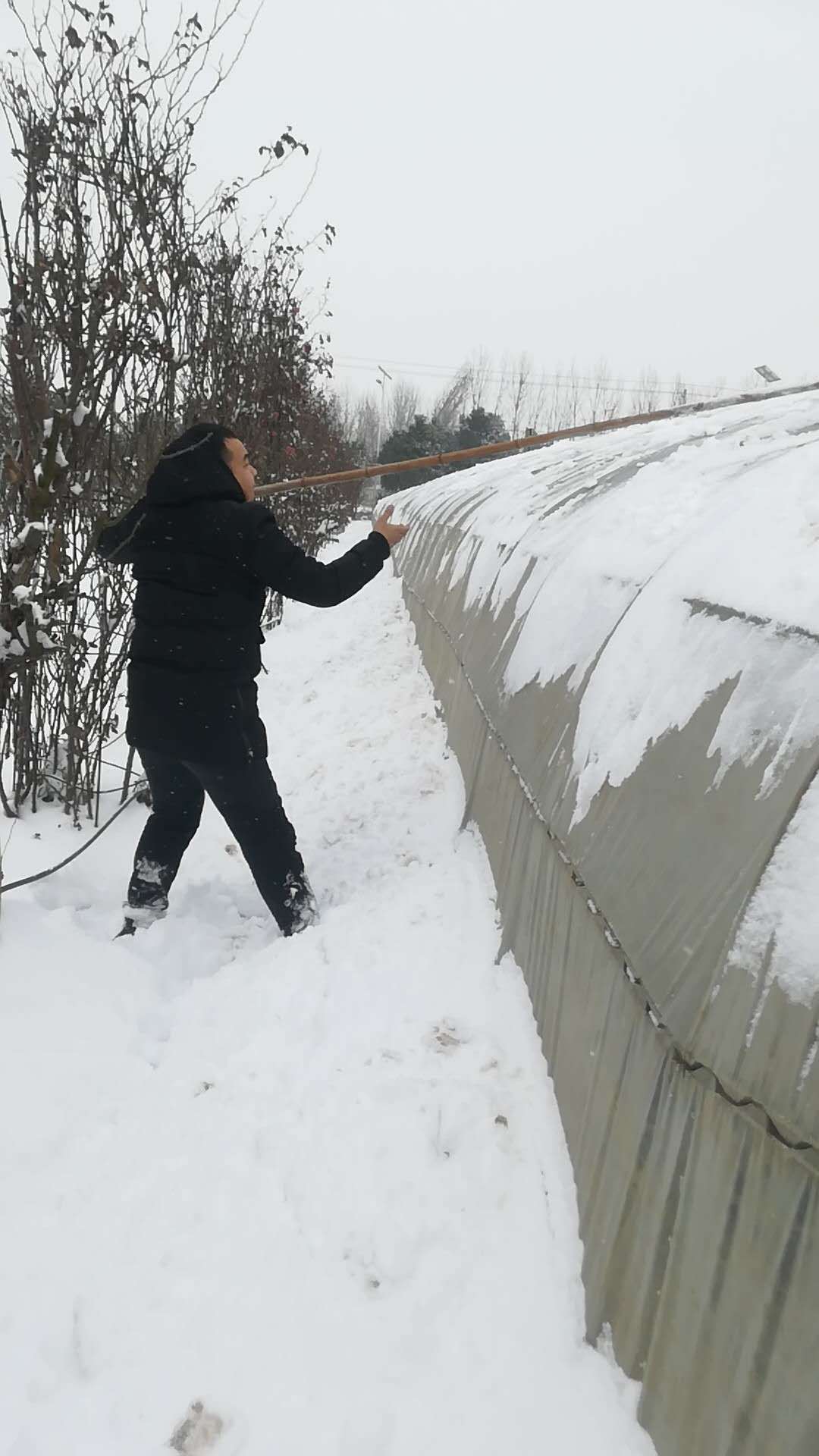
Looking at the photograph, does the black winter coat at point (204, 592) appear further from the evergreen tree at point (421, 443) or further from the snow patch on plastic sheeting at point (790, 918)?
the evergreen tree at point (421, 443)

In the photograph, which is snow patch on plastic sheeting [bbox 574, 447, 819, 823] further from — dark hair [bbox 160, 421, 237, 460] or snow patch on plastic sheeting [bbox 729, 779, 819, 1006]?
dark hair [bbox 160, 421, 237, 460]

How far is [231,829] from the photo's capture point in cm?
304

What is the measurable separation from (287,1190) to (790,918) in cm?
152

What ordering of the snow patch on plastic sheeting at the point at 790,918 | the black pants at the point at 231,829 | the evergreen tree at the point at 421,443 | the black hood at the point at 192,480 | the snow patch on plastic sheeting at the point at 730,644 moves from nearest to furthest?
the snow patch on plastic sheeting at the point at 790,918 < the snow patch on plastic sheeting at the point at 730,644 < the black hood at the point at 192,480 < the black pants at the point at 231,829 < the evergreen tree at the point at 421,443

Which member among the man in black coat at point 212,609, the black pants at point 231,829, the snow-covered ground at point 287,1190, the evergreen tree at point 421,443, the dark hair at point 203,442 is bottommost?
the evergreen tree at point 421,443

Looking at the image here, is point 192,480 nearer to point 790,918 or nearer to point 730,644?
point 730,644

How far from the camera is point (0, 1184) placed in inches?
79.2

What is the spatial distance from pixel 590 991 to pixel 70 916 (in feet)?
6.90

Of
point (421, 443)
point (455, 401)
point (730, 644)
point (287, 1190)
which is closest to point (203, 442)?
point (730, 644)

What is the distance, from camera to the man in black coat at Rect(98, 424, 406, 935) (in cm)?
273

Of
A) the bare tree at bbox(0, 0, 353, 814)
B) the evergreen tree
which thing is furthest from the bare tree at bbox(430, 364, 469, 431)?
the bare tree at bbox(0, 0, 353, 814)

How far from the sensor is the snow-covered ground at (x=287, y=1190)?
5.16 ft

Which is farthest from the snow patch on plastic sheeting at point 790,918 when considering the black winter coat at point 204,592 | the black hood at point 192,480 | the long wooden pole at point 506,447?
the long wooden pole at point 506,447

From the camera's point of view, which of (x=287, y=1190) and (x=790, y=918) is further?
(x=287, y=1190)
